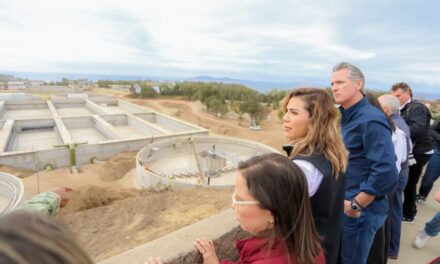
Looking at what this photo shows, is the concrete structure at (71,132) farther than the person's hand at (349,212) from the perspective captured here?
Yes

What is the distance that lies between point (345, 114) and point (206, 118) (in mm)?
31282

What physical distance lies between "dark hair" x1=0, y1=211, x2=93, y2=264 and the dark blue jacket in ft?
6.89

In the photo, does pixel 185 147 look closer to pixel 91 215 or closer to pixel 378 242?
pixel 91 215

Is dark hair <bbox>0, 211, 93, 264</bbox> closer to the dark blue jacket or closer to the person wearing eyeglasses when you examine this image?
the person wearing eyeglasses

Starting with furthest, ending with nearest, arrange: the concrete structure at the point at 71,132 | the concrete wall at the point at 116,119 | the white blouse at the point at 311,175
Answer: the concrete wall at the point at 116,119 → the concrete structure at the point at 71,132 → the white blouse at the point at 311,175

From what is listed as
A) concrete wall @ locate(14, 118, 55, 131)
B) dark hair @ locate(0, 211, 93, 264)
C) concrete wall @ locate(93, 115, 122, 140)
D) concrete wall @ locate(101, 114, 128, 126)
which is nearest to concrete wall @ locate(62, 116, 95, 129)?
concrete wall @ locate(93, 115, 122, 140)

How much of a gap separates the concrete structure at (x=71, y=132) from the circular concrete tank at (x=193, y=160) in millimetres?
2147

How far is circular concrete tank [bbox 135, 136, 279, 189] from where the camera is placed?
39.8 ft

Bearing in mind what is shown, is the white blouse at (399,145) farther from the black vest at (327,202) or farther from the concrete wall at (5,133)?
the concrete wall at (5,133)

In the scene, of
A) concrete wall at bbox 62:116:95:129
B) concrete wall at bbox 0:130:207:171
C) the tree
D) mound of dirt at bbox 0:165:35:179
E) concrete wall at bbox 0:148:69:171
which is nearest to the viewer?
mound of dirt at bbox 0:165:35:179

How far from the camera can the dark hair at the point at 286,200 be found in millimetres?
1229

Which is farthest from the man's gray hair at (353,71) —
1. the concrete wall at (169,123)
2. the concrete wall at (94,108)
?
the concrete wall at (94,108)

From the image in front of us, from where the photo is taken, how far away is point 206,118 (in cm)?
3350

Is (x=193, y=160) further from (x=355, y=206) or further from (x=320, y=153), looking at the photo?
(x=320, y=153)
